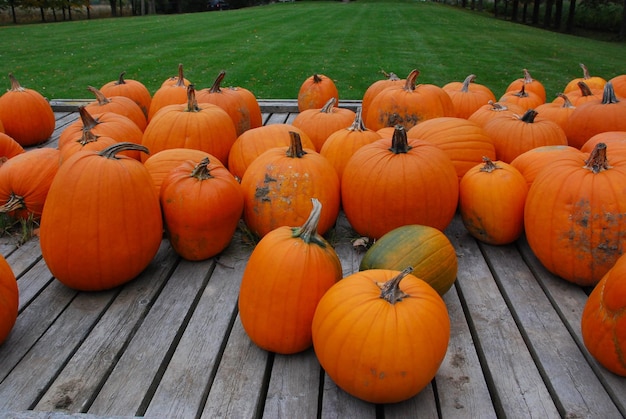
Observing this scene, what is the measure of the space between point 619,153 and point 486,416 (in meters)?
1.70

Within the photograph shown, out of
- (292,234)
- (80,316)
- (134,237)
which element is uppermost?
(292,234)

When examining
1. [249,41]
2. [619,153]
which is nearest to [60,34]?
[249,41]

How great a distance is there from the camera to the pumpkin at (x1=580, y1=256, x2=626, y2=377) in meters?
1.86

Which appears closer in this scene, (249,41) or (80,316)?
(80,316)

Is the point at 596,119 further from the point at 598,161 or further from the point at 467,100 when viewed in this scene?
the point at 598,161

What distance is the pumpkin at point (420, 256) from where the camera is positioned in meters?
2.24

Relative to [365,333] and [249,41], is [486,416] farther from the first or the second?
[249,41]

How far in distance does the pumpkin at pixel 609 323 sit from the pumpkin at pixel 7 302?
2312mm

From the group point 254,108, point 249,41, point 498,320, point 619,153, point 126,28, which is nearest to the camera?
point 498,320

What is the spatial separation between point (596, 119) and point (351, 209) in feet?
6.76

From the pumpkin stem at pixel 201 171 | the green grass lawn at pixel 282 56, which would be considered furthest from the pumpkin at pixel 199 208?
the green grass lawn at pixel 282 56

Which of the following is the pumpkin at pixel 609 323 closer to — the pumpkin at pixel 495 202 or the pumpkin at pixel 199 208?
the pumpkin at pixel 495 202

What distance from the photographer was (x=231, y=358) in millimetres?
2072

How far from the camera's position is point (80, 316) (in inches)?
92.0
